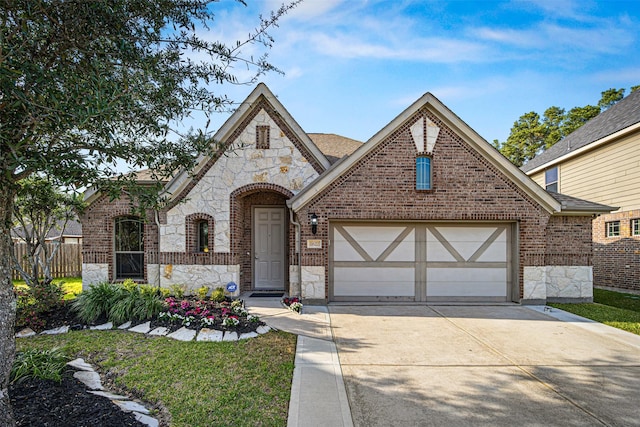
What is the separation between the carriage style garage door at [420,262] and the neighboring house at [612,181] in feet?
21.1

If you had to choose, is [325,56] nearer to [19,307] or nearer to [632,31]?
[19,307]

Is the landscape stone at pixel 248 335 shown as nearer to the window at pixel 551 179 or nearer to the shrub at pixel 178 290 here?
the shrub at pixel 178 290

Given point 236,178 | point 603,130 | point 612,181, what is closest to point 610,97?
point 603,130

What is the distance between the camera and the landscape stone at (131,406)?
3521mm

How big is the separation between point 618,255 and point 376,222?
10.2 m

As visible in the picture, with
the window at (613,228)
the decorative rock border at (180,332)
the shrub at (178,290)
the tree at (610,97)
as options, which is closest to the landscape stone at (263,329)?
the decorative rock border at (180,332)

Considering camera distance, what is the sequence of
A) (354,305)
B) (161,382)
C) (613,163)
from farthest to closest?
1. (613,163)
2. (354,305)
3. (161,382)

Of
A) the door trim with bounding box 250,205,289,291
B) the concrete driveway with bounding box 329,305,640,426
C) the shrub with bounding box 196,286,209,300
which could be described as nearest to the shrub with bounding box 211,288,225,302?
the shrub with bounding box 196,286,209,300

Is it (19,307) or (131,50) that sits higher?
(131,50)

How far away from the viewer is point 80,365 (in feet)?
15.5

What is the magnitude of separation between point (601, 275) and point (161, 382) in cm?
1624

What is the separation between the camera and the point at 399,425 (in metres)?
3.51

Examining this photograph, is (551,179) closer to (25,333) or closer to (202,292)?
(202,292)

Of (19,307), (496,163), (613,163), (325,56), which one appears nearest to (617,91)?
(613,163)
